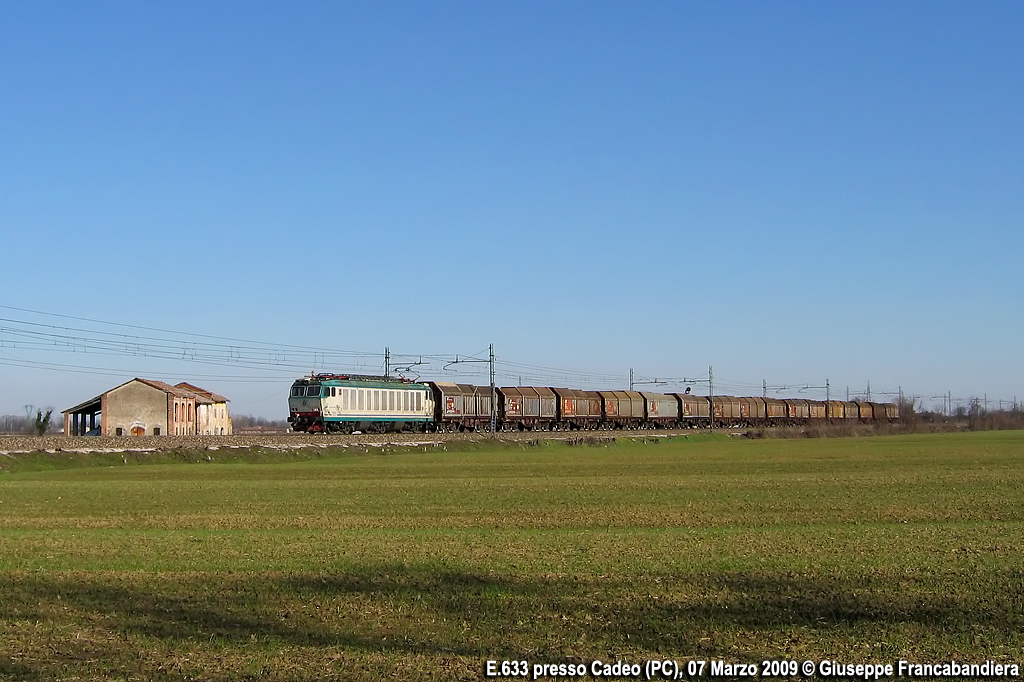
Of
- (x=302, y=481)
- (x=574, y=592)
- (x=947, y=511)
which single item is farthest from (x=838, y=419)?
(x=574, y=592)

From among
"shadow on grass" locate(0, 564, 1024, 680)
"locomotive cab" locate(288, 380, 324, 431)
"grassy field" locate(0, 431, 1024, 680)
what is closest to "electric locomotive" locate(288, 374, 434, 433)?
"locomotive cab" locate(288, 380, 324, 431)

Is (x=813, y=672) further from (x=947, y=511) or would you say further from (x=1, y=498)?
(x=1, y=498)

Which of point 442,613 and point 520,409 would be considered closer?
point 442,613

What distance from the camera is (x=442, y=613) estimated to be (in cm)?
998

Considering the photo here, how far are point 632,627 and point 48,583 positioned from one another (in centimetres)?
655

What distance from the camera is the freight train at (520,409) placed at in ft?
227

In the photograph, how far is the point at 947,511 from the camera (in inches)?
763

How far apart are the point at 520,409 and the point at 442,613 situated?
81159 mm

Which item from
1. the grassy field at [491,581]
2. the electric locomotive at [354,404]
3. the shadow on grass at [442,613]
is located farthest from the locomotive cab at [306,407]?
the shadow on grass at [442,613]

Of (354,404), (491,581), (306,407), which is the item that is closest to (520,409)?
(354,404)

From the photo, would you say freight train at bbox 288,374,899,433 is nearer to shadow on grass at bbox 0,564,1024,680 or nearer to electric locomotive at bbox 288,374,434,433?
electric locomotive at bbox 288,374,434,433

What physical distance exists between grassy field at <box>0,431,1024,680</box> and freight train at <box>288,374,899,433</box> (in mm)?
43804

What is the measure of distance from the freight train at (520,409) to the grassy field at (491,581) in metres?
43.8

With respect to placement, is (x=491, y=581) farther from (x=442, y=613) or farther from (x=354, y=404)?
(x=354, y=404)
